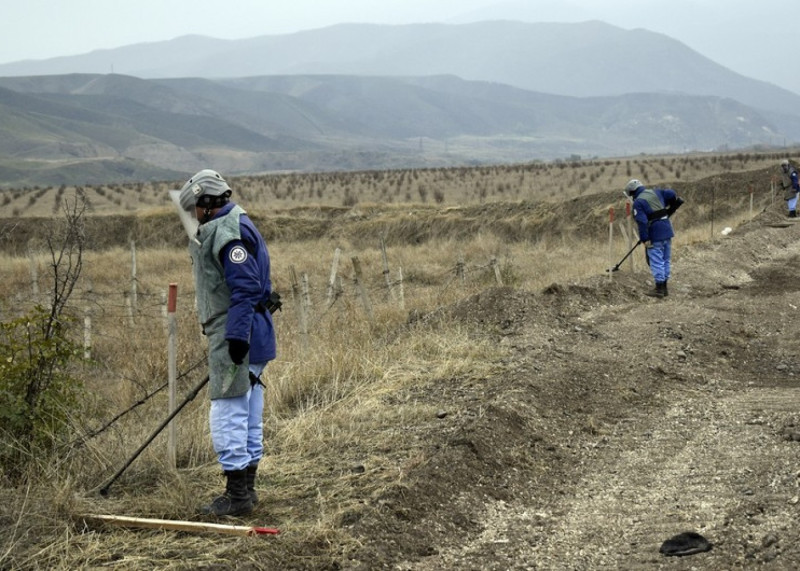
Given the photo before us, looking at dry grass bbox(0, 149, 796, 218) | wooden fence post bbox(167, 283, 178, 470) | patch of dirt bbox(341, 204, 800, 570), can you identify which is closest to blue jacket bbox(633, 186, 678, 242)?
patch of dirt bbox(341, 204, 800, 570)

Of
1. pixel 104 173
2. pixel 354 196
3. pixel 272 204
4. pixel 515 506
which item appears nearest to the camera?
pixel 515 506

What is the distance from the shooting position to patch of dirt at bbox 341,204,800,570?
220 inches

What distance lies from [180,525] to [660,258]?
32.9ft

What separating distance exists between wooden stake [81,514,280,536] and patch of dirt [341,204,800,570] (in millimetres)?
558

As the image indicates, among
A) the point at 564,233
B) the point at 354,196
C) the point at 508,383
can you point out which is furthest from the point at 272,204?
the point at 508,383

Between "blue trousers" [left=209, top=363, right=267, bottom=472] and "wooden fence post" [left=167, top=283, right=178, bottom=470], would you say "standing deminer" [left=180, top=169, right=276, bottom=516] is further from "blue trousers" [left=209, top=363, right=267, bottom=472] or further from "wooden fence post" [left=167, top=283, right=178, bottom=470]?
"wooden fence post" [left=167, top=283, right=178, bottom=470]

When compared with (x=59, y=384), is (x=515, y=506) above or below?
below

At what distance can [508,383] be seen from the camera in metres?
8.65

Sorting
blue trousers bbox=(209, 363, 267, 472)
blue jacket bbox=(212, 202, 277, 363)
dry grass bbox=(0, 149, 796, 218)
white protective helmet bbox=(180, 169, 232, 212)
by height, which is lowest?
dry grass bbox=(0, 149, 796, 218)

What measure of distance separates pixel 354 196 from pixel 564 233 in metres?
20.9

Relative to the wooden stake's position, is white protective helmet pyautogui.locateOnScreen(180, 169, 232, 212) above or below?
above

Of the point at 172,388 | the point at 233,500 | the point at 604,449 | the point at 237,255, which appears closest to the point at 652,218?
the point at 604,449

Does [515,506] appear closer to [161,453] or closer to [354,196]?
[161,453]

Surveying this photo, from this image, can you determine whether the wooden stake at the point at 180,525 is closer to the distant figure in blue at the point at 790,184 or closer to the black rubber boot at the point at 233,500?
the black rubber boot at the point at 233,500
